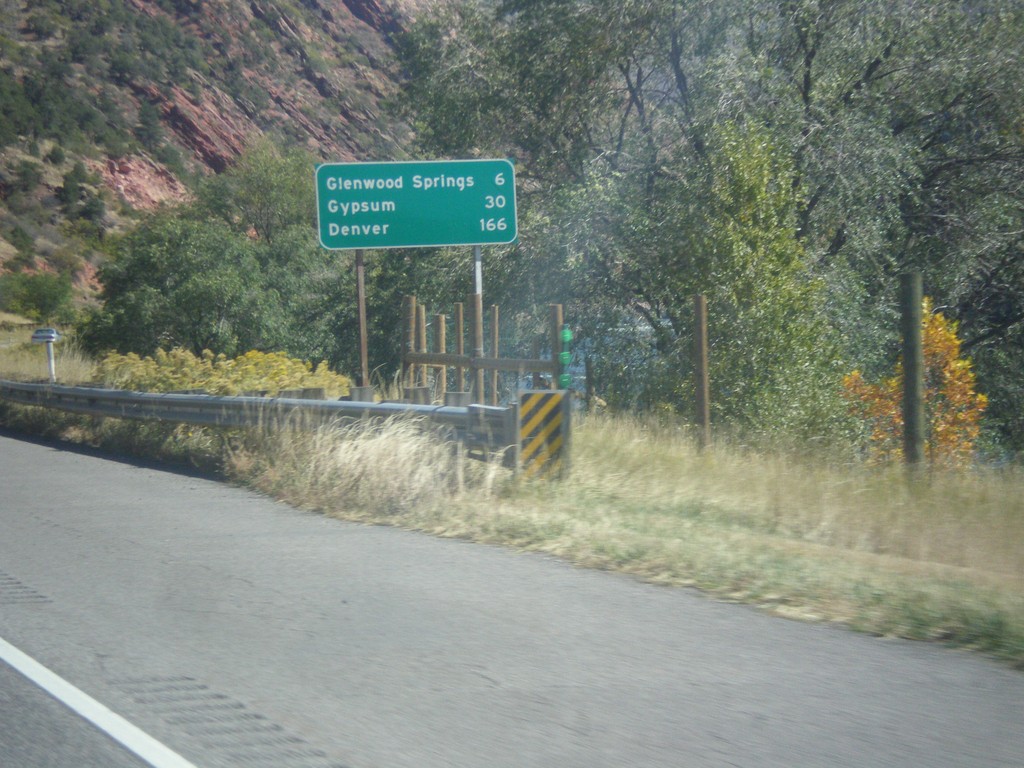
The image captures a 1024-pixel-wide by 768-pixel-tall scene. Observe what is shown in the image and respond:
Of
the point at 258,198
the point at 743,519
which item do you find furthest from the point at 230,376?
the point at 258,198

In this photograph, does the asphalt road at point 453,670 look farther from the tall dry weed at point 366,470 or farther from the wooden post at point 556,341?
the wooden post at point 556,341

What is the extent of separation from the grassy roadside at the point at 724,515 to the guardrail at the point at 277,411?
251 millimetres

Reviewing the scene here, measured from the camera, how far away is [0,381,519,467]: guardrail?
10484 millimetres

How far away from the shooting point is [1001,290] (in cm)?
2208

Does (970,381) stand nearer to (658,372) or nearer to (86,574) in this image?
(658,372)

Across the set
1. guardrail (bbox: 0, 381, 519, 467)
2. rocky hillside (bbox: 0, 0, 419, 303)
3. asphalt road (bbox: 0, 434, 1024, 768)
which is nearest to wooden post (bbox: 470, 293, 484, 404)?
guardrail (bbox: 0, 381, 519, 467)

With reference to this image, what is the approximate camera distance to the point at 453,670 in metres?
5.34

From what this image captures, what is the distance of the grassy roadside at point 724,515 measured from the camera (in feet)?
20.8

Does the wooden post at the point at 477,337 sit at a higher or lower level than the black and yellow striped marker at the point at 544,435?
higher

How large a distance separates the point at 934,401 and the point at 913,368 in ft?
25.2

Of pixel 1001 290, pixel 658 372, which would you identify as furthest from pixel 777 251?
pixel 1001 290

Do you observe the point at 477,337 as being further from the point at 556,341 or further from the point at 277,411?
the point at 277,411

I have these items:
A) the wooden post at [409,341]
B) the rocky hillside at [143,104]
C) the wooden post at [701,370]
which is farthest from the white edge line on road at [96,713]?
the rocky hillside at [143,104]

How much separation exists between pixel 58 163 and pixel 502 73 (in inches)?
2069
